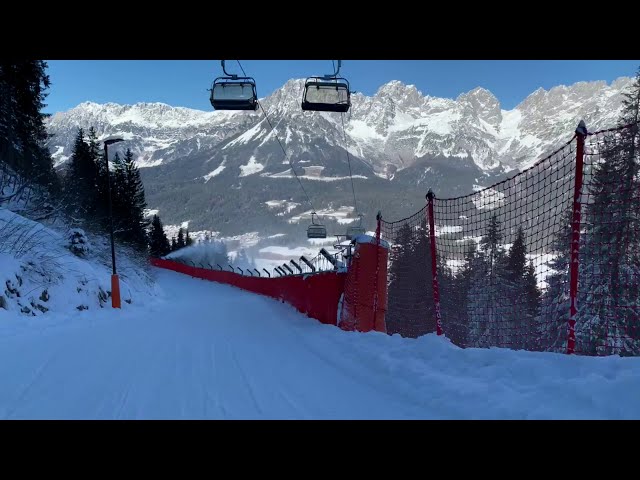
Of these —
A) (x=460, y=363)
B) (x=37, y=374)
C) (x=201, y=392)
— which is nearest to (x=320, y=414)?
(x=201, y=392)

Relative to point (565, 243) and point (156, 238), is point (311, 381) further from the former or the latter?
point (156, 238)

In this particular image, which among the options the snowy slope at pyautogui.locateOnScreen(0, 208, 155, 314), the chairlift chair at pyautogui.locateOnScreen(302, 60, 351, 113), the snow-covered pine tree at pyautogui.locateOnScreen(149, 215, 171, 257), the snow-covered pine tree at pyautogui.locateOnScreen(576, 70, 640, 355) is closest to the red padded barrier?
the chairlift chair at pyautogui.locateOnScreen(302, 60, 351, 113)

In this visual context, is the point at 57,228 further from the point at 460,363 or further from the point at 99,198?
the point at 99,198

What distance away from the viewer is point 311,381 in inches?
190

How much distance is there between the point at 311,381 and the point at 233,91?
22.4 feet

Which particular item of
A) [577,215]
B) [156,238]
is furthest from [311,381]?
[156,238]

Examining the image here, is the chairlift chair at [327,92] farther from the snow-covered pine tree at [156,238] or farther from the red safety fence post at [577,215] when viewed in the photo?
the snow-covered pine tree at [156,238]

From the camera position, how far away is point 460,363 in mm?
4676

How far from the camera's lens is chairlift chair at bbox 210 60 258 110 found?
9.18 m

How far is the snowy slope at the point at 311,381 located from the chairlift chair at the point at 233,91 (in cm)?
520
